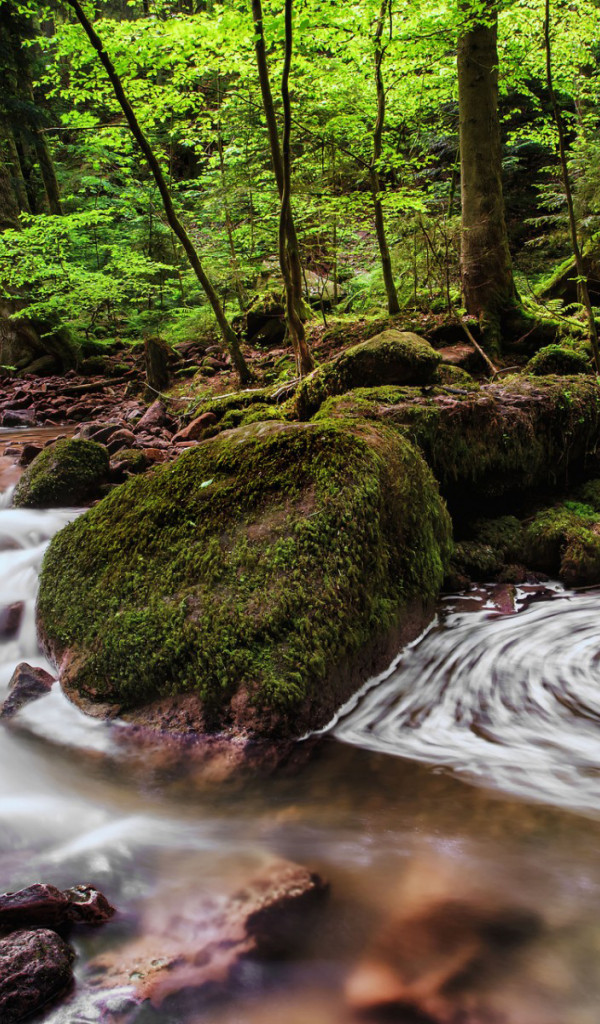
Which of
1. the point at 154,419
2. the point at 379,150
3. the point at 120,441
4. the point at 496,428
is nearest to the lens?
the point at 496,428

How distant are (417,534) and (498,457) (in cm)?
159

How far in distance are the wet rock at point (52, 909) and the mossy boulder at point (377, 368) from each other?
3977 millimetres

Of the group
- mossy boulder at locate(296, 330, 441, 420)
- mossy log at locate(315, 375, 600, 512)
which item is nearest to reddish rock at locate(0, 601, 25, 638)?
mossy log at locate(315, 375, 600, 512)

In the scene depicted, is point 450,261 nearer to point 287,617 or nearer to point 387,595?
point 387,595

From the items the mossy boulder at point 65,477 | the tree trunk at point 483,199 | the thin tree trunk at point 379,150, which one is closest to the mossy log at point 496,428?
the tree trunk at point 483,199

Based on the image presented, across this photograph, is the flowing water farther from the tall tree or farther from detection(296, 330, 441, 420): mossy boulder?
the tall tree

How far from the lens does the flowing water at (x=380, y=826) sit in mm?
1576

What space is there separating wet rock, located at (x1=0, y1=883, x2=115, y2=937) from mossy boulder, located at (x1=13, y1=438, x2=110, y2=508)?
13.2 feet

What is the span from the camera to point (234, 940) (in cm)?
175

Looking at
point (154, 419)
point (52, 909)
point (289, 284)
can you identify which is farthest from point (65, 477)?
point (52, 909)

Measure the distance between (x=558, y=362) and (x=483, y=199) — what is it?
96.1 inches

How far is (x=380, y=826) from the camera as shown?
7.21 feet

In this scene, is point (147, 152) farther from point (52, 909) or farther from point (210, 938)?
point (210, 938)

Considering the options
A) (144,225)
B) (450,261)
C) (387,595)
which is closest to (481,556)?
(387,595)
